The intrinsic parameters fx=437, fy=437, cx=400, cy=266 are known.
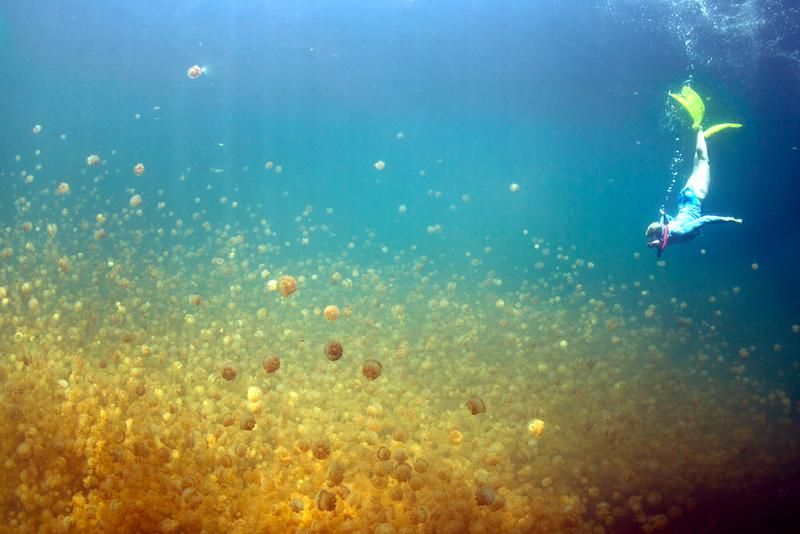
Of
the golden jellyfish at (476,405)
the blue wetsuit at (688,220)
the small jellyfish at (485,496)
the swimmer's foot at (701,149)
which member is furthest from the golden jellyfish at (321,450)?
the swimmer's foot at (701,149)

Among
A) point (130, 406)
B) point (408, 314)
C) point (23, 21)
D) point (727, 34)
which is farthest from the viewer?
point (23, 21)

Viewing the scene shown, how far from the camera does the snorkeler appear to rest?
8.77 metres

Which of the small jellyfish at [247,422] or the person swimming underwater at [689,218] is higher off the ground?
the person swimming underwater at [689,218]

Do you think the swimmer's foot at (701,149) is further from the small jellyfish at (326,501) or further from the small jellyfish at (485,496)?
the small jellyfish at (326,501)

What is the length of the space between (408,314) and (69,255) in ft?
37.2

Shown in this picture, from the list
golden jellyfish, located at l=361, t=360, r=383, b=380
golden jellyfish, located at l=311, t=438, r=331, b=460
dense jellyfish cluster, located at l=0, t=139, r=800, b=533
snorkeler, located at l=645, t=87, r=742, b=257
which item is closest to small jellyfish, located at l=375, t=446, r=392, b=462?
dense jellyfish cluster, located at l=0, t=139, r=800, b=533

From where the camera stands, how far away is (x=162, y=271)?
14000 millimetres

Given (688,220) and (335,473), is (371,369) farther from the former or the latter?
(688,220)

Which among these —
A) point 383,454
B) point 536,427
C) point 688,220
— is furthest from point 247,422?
point 688,220

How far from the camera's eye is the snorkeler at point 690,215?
877cm

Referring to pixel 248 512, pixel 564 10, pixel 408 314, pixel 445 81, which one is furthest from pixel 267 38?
pixel 248 512

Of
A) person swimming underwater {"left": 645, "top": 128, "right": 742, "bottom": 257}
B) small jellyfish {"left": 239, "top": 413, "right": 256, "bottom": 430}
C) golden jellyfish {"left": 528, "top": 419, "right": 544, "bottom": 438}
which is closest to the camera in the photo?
small jellyfish {"left": 239, "top": 413, "right": 256, "bottom": 430}

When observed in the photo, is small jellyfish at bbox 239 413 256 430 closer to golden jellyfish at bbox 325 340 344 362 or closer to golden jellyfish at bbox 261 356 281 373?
golden jellyfish at bbox 261 356 281 373

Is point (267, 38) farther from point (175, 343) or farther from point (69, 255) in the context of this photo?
point (175, 343)
